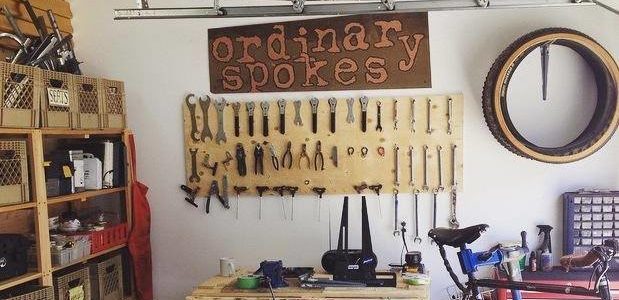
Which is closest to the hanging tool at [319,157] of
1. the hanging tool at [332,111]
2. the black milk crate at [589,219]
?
the hanging tool at [332,111]

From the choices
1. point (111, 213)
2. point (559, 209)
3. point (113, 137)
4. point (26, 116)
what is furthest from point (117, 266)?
point (559, 209)

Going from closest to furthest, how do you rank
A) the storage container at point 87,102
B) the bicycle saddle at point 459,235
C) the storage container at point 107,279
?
the bicycle saddle at point 459,235
the storage container at point 87,102
the storage container at point 107,279

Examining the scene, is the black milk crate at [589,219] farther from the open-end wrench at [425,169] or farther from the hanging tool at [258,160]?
the hanging tool at [258,160]

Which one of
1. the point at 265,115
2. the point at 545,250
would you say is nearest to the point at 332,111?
the point at 265,115

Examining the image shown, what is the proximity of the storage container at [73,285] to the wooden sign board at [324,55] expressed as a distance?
4.86 ft

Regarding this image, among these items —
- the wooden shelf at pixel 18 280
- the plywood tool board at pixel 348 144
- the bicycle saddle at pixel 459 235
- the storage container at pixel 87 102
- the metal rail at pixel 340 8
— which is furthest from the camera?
the plywood tool board at pixel 348 144

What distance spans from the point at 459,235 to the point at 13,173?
2382 mm

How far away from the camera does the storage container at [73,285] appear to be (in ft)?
10.6

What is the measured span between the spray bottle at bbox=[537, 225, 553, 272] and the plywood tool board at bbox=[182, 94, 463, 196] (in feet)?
1.93

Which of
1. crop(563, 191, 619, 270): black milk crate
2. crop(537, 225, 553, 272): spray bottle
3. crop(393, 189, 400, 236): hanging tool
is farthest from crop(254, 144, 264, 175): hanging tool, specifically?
crop(563, 191, 619, 270): black milk crate

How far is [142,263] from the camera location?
3811 mm

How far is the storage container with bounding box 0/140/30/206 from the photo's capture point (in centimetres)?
285

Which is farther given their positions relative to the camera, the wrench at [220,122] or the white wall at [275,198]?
the wrench at [220,122]

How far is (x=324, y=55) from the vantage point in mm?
3742
